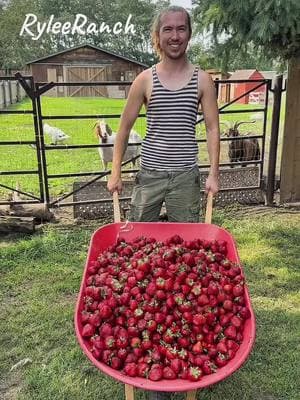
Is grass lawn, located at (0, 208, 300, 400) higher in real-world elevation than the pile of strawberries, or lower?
lower

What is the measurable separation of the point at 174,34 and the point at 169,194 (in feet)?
2.69

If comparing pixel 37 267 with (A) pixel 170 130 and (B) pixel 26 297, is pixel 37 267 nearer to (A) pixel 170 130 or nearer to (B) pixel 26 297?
(B) pixel 26 297

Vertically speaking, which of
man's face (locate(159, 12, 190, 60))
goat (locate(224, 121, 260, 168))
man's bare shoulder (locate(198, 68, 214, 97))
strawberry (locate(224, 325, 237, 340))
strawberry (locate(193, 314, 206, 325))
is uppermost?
man's face (locate(159, 12, 190, 60))

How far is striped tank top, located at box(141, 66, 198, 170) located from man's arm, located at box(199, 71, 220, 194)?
0.15 feet

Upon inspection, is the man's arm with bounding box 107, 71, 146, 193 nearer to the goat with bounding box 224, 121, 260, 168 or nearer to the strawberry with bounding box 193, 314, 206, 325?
the strawberry with bounding box 193, 314, 206, 325

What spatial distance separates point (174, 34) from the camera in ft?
6.96

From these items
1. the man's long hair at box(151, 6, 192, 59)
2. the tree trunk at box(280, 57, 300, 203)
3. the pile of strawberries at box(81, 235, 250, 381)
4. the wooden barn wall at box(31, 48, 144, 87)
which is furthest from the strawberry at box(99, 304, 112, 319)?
the wooden barn wall at box(31, 48, 144, 87)

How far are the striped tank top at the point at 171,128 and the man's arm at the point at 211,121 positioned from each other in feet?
0.15

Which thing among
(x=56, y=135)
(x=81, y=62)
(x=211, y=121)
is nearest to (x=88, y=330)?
(x=211, y=121)

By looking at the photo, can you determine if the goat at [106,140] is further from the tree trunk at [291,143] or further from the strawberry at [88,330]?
the strawberry at [88,330]

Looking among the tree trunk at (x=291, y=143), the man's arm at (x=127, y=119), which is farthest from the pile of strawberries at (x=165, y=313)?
the tree trunk at (x=291, y=143)

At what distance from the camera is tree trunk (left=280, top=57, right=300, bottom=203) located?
4848 mm

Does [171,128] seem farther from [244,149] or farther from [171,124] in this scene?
[244,149]

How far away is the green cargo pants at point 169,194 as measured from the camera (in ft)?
7.80
